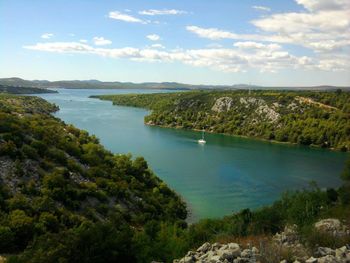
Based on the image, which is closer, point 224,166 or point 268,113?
point 224,166

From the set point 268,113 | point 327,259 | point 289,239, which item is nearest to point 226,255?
point 327,259

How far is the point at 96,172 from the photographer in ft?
121

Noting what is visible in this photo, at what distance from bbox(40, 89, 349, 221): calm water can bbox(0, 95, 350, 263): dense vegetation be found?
487cm

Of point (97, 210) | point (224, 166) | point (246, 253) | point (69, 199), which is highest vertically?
point (246, 253)

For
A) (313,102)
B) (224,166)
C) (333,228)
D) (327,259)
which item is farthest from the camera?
(313,102)

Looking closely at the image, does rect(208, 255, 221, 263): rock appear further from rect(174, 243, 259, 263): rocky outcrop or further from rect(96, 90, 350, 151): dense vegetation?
rect(96, 90, 350, 151): dense vegetation

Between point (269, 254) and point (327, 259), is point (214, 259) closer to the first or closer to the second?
point (269, 254)

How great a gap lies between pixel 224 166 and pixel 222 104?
199 ft

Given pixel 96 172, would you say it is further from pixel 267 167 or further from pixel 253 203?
pixel 267 167

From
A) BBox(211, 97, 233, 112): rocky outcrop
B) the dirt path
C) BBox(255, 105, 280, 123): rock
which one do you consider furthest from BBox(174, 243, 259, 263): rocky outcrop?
BBox(211, 97, 233, 112): rocky outcrop

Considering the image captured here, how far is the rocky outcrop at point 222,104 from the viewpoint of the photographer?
4544 inches

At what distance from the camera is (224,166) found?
Result: 58.6 meters

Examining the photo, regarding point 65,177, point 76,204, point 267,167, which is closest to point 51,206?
point 76,204

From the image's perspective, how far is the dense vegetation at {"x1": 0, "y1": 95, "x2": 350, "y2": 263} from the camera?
1501cm
